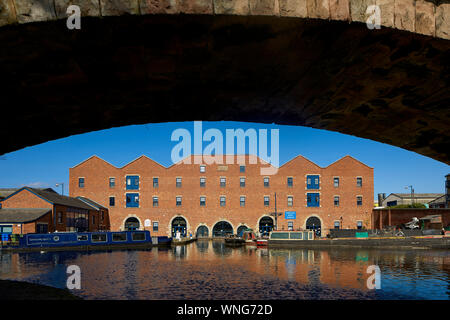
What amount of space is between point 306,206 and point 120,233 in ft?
81.7

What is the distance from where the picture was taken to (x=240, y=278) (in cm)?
1828

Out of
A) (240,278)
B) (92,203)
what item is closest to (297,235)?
(240,278)

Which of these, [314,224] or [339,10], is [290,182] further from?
[339,10]

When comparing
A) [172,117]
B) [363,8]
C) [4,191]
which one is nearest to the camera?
[363,8]

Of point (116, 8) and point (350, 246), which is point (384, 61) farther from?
point (350, 246)

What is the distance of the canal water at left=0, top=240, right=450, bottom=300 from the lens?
1447 centimetres

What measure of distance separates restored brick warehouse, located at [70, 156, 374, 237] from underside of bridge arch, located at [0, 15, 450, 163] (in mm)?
45270

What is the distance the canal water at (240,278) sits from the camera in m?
14.5

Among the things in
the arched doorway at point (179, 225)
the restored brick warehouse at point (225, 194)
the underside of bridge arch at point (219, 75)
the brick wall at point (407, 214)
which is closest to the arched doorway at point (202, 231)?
the restored brick warehouse at point (225, 194)

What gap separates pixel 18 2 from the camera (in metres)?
2.76

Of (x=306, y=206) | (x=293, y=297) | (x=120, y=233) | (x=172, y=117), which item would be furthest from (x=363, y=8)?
(x=306, y=206)

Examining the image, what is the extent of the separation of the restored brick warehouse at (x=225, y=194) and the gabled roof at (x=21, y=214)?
11.2 metres

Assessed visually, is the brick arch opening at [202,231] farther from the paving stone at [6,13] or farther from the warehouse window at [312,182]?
the paving stone at [6,13]
